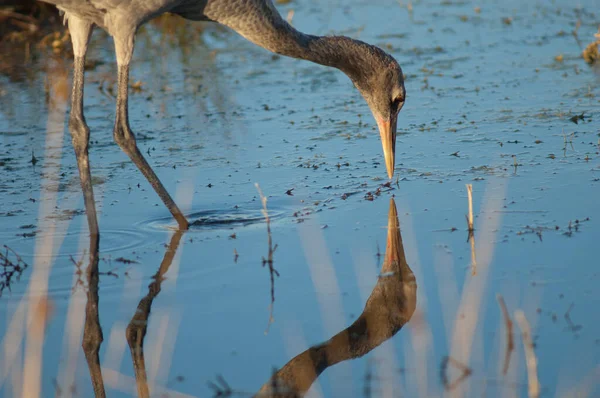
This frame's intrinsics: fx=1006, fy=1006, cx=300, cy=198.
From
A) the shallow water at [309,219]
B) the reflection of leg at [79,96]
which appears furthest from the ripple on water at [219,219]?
the reflection of leg at [79,96]

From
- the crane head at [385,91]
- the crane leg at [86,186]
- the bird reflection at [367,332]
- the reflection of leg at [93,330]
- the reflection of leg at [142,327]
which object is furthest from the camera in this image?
the crane head at [385,91]

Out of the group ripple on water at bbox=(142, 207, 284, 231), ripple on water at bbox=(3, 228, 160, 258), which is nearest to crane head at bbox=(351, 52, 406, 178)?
ripple on water at bbox=(142, 207, 284, 231)

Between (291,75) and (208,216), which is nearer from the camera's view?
(208,216)

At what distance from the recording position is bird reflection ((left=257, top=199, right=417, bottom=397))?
4.27m

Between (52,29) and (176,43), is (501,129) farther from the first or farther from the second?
(52,29)

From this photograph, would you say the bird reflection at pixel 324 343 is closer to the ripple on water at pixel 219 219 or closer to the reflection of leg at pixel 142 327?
the reflection of leg at pixel 142 327

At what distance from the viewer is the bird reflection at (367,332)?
427 cm

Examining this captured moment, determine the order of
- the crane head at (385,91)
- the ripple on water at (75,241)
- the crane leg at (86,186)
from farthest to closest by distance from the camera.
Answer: the crane head at (385,91), the ripple on water at (75,241), the crane leg at (86,186)

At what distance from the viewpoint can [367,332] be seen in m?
4.75

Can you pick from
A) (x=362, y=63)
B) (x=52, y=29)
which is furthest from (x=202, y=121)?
(x=52, y=29)

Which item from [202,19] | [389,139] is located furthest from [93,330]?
[389,139]

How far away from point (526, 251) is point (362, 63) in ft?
6.63

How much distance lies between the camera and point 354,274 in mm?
5445

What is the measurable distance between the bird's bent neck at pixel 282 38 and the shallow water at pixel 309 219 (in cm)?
89
